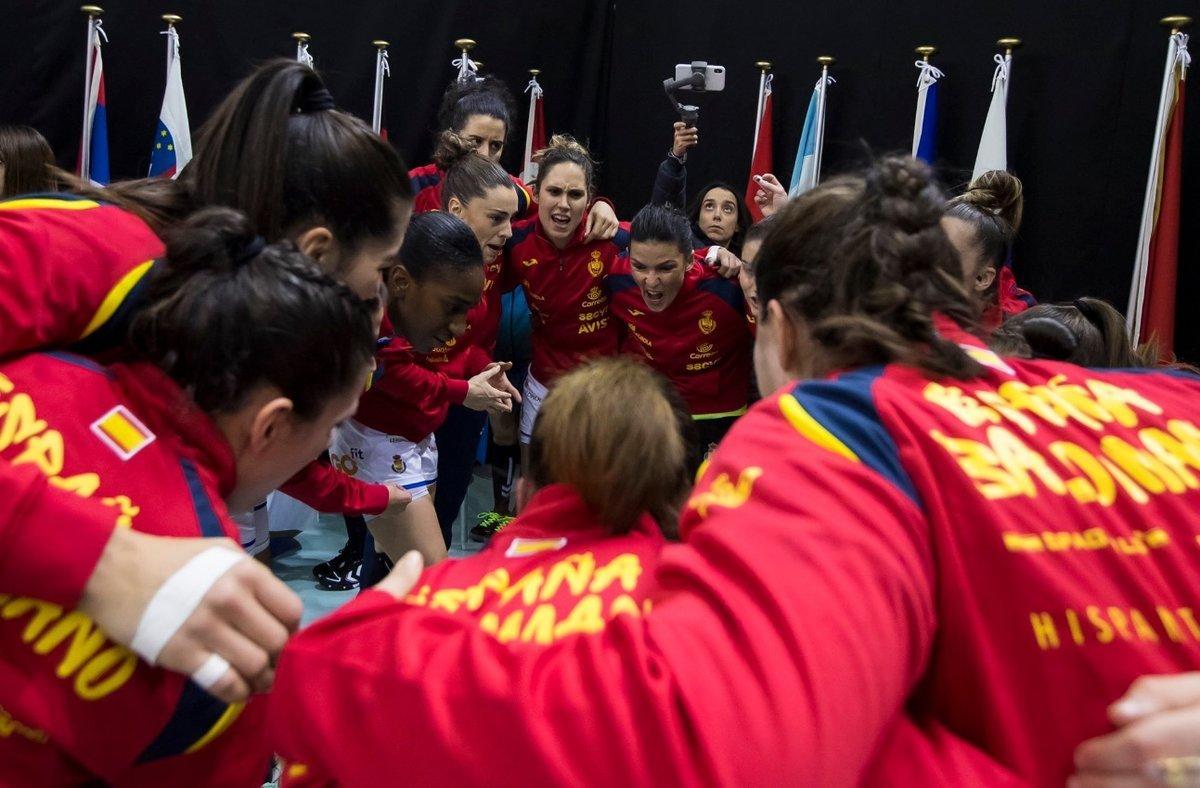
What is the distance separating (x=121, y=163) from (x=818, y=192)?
15.1ft

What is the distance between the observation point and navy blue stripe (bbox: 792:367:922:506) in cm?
70

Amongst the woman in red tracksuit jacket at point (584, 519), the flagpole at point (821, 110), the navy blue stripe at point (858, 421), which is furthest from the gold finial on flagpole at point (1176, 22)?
the navy blue stripe at point (858, 421)

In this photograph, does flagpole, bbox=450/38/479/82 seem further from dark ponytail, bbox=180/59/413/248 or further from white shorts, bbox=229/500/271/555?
dark ponytail, bbox=180/59/413/248

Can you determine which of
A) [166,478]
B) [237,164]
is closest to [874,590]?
[166,478]

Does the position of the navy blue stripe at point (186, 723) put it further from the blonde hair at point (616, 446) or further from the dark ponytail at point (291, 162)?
the dark ponytail at point (291, 162)

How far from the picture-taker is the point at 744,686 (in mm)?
597

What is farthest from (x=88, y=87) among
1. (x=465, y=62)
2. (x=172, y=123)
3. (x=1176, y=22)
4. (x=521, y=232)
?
(x=1176, y=22)

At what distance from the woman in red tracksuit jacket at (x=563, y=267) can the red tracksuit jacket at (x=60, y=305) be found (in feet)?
8.29

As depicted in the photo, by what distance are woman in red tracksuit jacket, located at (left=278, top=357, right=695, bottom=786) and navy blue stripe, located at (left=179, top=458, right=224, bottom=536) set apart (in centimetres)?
21

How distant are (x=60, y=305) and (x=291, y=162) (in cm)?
39

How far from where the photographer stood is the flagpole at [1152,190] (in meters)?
3.82

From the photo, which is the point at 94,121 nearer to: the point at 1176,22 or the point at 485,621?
the point at 485,621

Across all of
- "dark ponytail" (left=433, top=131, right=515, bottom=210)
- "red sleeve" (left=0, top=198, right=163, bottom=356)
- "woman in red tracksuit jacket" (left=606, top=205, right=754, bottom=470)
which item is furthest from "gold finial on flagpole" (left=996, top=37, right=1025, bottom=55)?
"red sleeve" (left=0, top=198, right=163, bottom=356)

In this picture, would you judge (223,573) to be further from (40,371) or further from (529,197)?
(529,197)
